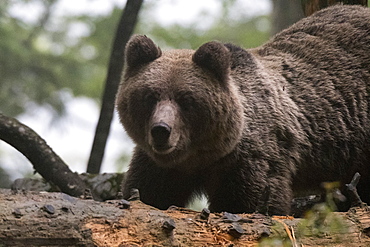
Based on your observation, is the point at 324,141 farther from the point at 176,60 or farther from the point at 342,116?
the point at 176,60

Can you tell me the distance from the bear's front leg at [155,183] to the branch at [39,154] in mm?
1213

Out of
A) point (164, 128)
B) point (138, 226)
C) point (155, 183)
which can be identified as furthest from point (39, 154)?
point (138, 226)

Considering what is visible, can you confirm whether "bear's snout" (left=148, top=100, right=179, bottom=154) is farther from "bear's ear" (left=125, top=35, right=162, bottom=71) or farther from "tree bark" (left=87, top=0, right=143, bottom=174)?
"tree bark" (left=87, top=0, right=143, bottom=174)

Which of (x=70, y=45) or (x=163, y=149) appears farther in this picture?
(x=70, y=45)

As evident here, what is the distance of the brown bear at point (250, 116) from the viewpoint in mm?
5238

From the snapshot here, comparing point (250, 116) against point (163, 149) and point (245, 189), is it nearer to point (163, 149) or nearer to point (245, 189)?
point (245, 189)

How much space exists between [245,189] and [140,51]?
166 cm

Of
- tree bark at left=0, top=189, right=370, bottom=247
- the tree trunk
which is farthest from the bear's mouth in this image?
the tree trunk

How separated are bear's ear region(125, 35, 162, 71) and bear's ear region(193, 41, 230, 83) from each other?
0.43 meters

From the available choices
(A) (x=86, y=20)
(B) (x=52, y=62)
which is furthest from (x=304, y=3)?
→ (A) (x=86, y=20)

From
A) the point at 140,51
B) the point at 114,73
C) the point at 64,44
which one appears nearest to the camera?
the point at 140,51

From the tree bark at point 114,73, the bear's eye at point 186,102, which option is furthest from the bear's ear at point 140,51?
the tree bark at point 114,73

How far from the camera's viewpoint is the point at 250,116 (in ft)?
18.8

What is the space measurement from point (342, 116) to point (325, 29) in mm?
1161
